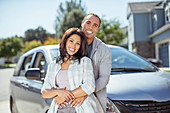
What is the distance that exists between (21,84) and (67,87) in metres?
2.46

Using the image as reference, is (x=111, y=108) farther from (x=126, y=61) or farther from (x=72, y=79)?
(x=126, y=61)

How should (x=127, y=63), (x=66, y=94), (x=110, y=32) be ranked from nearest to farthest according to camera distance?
(x=66, y=94) < (x=127, y=63) < (x=110, y=32)

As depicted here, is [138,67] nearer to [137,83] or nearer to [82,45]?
[137,83]

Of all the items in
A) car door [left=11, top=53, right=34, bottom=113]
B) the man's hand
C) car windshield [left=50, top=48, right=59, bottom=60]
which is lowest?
car door [left=11, top=53, right=34, bottom=113]

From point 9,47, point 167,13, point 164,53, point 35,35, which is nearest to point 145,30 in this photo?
point 167,13

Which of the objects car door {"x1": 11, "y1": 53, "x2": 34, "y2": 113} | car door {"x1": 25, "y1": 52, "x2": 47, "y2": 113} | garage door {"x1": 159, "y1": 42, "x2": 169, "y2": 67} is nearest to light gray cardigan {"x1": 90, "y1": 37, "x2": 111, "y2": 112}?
car door {"x1": 25, "y1": 52, "x2": 47, "y2": 113}

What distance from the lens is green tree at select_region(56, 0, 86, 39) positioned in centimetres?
3900

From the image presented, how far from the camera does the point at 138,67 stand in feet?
11.6

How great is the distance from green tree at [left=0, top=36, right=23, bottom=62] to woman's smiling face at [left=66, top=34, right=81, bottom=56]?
4989cm

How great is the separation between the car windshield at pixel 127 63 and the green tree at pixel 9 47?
4843 centimetres

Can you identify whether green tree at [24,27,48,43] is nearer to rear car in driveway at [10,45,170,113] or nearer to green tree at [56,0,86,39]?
green tree at [56,0,86,39]

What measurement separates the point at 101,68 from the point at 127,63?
1.63 meters

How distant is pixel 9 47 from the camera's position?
5003cm

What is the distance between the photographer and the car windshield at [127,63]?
3395mm
